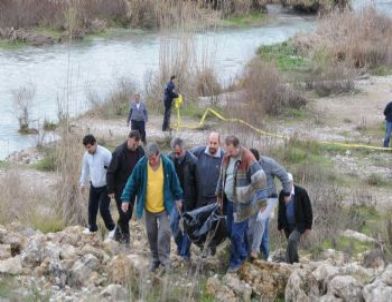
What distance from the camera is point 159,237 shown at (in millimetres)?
8297

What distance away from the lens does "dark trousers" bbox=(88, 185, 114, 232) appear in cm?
1000

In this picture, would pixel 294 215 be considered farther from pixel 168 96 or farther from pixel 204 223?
pixel 168 96

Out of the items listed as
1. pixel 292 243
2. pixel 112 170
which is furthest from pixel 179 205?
pixel 292 243

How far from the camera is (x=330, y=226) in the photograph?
12.0 metres

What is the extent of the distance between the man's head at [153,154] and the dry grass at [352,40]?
20532mm

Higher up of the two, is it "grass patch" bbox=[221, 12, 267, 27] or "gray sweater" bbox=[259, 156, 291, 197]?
"gray sweater" bbox=[259, 156, 291, 197]

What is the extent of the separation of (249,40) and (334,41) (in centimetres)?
593

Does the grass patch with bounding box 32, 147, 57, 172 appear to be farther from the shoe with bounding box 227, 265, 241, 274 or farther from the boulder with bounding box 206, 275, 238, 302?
the boulder with bounding box 206, 275, 238, 302

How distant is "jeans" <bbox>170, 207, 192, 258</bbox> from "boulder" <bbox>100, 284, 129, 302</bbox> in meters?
1.23

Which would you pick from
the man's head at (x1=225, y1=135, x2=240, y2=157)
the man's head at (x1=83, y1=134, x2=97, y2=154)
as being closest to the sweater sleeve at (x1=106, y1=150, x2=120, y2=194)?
the man's head at (x1=83, y1=134, x2=97, y2=154)

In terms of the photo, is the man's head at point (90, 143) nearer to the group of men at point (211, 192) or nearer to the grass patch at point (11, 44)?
the group of men at point (211, 192)

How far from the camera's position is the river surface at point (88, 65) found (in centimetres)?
2245

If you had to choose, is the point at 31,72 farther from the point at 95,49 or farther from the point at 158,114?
the point at 158,114

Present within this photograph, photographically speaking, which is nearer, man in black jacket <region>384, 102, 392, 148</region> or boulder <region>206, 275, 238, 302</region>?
boulder <region>206, 275, 238, 302</region>
